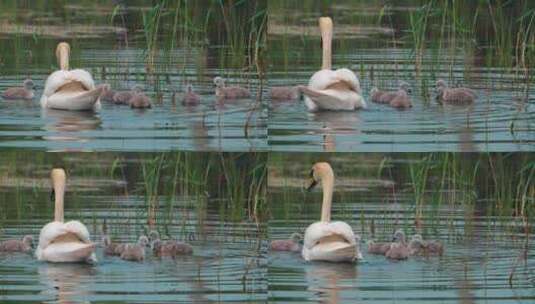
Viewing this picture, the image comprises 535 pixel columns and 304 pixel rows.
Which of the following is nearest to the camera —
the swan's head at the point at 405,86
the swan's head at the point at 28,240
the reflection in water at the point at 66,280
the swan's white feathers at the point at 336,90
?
the reflection in water at the point at 66,280

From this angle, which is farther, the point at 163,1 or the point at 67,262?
the point at 163,1

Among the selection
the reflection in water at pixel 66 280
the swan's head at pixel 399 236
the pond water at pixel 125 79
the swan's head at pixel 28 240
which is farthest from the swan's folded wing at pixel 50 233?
the swan's head at pixel 399 236

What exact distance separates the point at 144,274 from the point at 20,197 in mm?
1154

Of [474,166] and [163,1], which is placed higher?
[163,1]

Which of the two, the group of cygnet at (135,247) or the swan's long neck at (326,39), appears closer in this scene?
the group of cygnet at (135,247)

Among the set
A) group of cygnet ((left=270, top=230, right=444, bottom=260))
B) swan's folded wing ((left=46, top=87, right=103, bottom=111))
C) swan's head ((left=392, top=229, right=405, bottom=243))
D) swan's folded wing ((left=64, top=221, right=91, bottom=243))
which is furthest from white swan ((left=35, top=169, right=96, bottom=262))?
swan's head ((left=392, top=229, right=405, bottom=243))

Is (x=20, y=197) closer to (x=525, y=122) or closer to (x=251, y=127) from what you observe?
(x=251, y=127)

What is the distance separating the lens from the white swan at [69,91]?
13.3 meters

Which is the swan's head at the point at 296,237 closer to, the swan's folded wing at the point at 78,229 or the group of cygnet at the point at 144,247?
the group of cygnet at the point at 144,247

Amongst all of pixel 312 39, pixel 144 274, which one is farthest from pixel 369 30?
pixel 144 274

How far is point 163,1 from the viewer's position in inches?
543

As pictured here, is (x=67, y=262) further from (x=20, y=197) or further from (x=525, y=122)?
(x=525, y=122)

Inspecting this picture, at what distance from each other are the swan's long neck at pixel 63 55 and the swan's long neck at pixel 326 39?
61.7 inches

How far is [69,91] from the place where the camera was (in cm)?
1348
